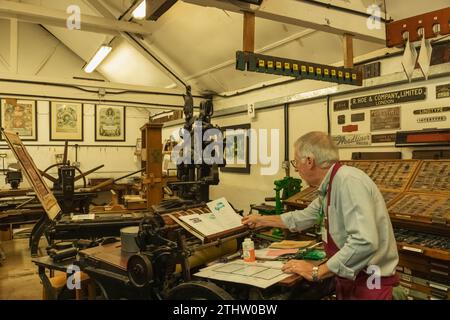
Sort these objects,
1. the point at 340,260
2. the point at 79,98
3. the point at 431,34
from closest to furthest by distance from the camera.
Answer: the point at 340,260 → the point at 431,34 → the point at 79,98

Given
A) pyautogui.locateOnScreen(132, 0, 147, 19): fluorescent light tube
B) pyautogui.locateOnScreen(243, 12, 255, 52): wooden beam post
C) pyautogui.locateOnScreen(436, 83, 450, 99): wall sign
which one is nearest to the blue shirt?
pyautogui.locateOnScreen(243, 12, 255, 52): wooden beam post

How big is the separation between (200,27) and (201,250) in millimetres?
3623

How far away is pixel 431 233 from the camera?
254cm

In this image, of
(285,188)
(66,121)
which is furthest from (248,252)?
(66,121)

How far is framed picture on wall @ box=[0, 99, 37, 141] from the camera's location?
8.04 metres

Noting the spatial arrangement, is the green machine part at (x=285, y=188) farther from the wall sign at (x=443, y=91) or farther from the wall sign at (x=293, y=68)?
the wall sign at (x=443, y=91)

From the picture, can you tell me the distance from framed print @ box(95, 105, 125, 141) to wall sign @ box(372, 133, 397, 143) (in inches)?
282

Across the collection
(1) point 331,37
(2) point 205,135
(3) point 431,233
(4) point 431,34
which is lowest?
(3) point 431,233

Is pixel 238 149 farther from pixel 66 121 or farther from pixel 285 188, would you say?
pixel 66 121

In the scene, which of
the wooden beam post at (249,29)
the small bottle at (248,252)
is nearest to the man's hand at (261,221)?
the small bottle at (248,252)

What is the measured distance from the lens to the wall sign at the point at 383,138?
3.51m

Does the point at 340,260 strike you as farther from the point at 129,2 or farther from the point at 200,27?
the point at 129,2

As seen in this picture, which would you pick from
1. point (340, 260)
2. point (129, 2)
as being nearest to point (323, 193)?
point (340, 260)

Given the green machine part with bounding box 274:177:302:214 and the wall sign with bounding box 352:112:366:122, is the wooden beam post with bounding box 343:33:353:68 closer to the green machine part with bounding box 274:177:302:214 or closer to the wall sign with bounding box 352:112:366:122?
the wall sign with bounding box 352:112:366:122
